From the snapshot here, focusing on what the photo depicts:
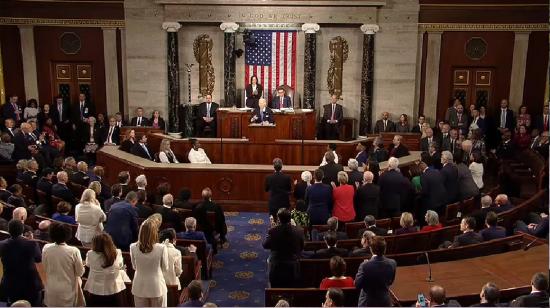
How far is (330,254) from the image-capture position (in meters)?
7.24

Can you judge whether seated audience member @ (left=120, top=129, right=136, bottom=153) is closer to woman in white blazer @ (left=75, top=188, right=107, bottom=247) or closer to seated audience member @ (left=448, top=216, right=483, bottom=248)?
woman in white blazer @ (left=75, top=188, right=107, bottom=247)

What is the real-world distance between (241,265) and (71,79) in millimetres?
10193

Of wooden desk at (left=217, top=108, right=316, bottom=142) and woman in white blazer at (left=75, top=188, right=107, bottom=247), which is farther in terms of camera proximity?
wooden desk at (left=217, top=108, right=316, bottom=142)

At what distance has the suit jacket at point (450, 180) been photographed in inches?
403

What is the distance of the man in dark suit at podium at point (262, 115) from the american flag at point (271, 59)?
1.88m

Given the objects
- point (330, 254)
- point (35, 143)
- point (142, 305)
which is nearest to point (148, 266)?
point (142, 305)

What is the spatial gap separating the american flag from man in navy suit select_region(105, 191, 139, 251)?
9760 millimetres

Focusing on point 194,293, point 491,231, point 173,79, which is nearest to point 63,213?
point 194,293

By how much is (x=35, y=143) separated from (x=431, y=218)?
9042mm

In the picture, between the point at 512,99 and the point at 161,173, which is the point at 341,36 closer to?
the point at 512,99

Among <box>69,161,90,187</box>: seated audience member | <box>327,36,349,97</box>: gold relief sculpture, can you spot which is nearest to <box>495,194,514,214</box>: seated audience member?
<box>69,161,90,187</box>: seated audience member

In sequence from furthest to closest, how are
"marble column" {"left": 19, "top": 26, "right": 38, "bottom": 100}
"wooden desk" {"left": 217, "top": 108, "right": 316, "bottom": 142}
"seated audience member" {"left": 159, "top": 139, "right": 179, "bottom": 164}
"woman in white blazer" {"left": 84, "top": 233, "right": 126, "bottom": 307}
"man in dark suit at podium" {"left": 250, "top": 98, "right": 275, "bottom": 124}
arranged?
"marble column" {"left": 19, "top": 26, "right": 38, "bottom": 100}
"man in dark suit at podium" {"left": 250, "top": 98, "right": 275, "bottom": 124}
"wooden desk" {"left": 217, "top": 108, "right": 316, "bottom": 142}
"seated audience member" {"left": 159, "top": 139, "right": 179, "bottom": 164}
"woman in white blazer" {"left": 84, "top": 233, "right": 126, "bottom": 307}

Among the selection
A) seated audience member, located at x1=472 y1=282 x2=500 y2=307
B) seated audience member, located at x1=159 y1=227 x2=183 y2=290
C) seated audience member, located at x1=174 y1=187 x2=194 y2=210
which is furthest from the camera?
seated audience member, located at x1=174 y1=187 x2=194 y2=210

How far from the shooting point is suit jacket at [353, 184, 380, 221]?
9.26 meters
